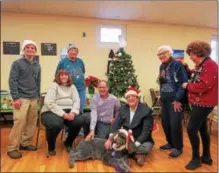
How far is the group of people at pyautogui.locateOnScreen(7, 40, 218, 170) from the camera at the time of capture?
2.27 metres

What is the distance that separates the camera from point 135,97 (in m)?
2.60

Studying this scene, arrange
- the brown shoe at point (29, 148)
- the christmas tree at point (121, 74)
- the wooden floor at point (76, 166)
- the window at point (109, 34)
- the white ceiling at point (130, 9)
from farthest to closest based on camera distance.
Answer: the window at point (109, 34), the christmas tree at point (121, 74), the white ceiling at point (130, 9), the brown shoe at point (29, 148), the wooden floor at point (76, 166)

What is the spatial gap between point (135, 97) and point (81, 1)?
194cm

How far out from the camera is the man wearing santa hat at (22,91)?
2480 mm

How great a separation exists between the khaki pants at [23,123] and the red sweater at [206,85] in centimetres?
171

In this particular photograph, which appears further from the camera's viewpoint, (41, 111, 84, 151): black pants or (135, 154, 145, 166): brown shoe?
(41, 111, 84, 151): black pants

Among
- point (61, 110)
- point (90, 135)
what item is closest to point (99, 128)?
point (90, 135)

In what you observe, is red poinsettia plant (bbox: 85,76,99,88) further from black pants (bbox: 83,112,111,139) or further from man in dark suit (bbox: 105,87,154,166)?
man in dark suit (bbox: 105,87,154,166)

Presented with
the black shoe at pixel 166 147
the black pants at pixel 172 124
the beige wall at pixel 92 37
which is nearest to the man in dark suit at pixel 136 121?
the black pants at pixel 172 124

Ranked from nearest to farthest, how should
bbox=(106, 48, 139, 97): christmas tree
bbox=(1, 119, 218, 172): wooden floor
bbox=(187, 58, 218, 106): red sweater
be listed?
bbox=(187, 58, 218, 106): red sweater
bbox=(1, 119, 218, 172): wooden floor
bbox=(106, 48, 139, 97): christmas tree

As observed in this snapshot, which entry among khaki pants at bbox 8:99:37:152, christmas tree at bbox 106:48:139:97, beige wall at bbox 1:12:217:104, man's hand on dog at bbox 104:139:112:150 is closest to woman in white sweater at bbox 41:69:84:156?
khaki pants at bbox 8:99:37:152

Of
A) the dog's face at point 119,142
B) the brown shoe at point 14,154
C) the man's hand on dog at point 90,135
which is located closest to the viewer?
the dog's face at point 119,142

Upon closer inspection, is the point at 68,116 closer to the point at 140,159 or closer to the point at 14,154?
the point at 14,154

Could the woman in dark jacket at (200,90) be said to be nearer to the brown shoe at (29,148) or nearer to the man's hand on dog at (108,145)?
the man's hand on dog at (108,145)
